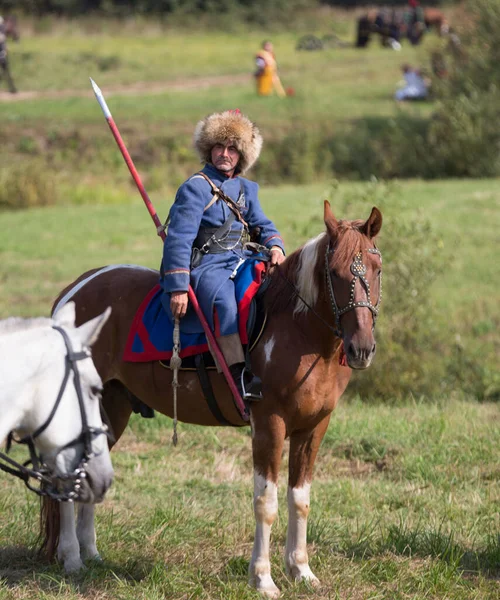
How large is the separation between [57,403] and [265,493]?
177 cm

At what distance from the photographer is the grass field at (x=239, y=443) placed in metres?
5.46

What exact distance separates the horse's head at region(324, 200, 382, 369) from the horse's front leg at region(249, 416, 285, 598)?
651mm

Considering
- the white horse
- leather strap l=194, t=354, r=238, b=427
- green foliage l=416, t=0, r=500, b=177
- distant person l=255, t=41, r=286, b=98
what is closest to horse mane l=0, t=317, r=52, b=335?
the white horse

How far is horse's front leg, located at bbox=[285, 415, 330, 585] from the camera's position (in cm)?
541

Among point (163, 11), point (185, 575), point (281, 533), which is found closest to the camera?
point (185, 575)

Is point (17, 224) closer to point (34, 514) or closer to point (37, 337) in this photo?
point (34, 514)

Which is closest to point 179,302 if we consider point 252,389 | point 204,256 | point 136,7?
point 204,256

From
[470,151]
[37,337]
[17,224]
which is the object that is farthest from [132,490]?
[470,151]

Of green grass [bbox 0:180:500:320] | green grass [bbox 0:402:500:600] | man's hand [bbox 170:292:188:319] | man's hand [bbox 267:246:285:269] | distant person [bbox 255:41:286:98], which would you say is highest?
man's hand [bbox 267:246:285:269]

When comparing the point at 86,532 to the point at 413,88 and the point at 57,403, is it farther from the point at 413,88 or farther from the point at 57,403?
the point at 413,88

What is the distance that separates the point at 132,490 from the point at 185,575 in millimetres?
1963

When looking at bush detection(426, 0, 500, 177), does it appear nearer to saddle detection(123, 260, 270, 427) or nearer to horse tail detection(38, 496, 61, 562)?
saddle detection(123, 260, 270, 427)

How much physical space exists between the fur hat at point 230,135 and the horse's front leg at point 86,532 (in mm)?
2277

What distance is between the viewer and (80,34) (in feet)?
140
